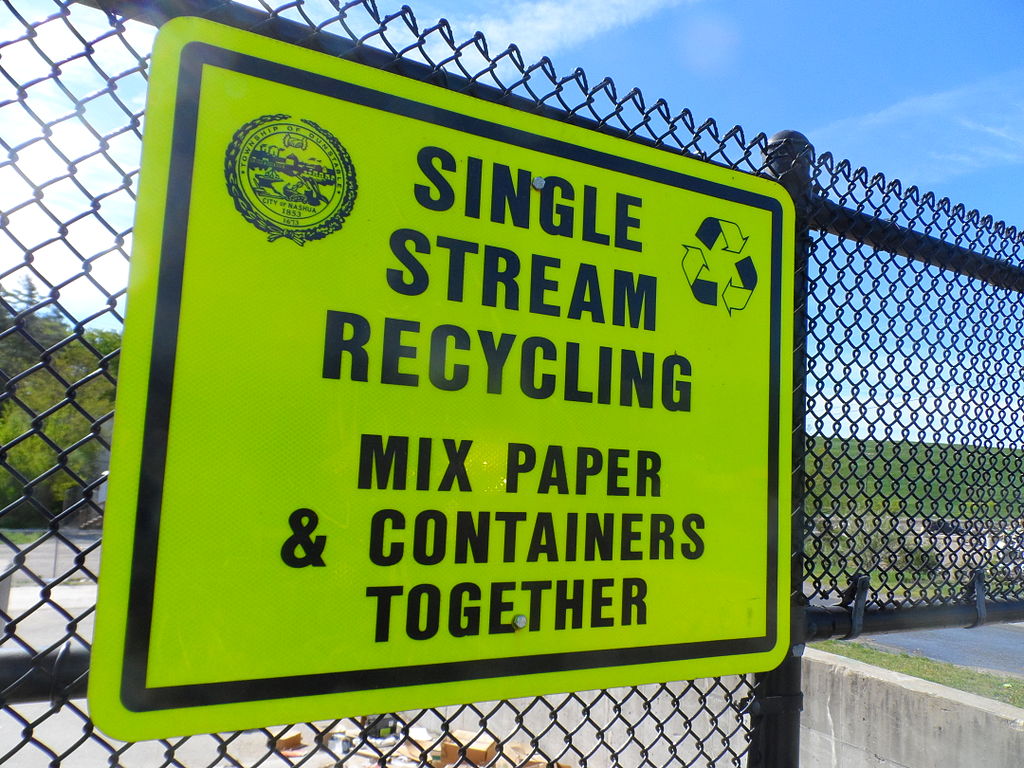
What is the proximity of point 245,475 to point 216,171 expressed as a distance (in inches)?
21.8

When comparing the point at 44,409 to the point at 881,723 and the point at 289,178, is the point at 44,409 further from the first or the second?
the point at 881,723

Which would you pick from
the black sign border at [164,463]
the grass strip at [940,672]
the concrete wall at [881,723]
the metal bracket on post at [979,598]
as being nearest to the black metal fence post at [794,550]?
the black sign border at [164,463]

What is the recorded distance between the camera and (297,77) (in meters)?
1.37

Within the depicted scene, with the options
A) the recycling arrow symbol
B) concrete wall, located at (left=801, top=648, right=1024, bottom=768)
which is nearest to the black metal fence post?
the recycling arrow symbol

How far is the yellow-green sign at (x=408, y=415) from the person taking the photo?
122 centimetres

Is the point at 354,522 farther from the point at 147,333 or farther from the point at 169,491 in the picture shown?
the point at 147,333

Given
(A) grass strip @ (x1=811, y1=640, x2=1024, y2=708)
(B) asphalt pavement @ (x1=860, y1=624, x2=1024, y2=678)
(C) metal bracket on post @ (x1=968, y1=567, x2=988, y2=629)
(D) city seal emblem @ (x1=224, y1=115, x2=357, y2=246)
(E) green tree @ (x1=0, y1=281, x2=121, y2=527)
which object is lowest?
(B) asphalt pavement @ (x1=860, y1=624, x2=1024, y2=678)

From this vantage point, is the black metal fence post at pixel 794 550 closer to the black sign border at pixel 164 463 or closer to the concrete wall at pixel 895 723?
the black sign border at pixel 164 463

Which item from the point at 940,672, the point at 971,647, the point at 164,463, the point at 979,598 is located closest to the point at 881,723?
the point at 979,598

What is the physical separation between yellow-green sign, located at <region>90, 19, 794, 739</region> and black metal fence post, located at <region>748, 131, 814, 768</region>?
0.14m

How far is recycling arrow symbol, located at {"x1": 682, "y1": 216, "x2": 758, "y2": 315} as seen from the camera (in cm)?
177

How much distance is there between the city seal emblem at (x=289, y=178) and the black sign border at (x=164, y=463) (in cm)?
8

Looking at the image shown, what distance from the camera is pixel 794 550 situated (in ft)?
6.30

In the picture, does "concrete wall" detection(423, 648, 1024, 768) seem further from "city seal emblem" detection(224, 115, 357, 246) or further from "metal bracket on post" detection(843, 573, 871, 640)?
"city seal emblem" detection(224, 115, 357, 246)
